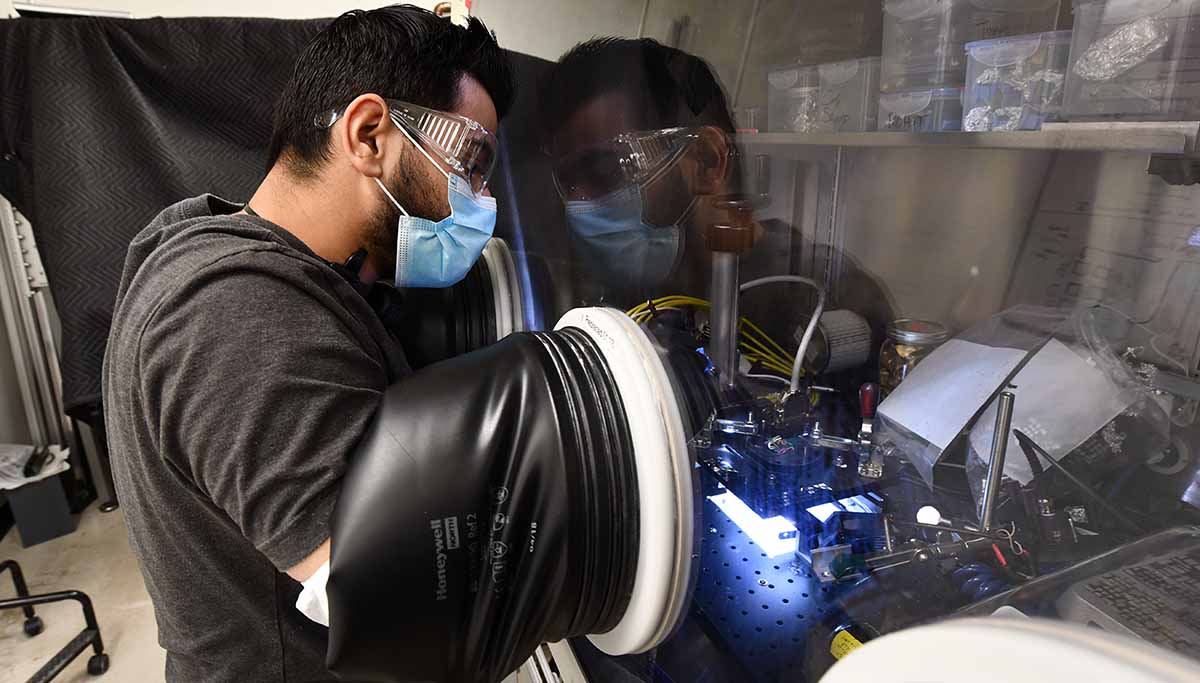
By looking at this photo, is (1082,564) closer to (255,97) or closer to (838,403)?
(838,403)

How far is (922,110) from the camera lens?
2.45 ft

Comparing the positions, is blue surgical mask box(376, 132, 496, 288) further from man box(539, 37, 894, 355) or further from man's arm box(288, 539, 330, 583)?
man's arm box(288, 539, 330, 583)

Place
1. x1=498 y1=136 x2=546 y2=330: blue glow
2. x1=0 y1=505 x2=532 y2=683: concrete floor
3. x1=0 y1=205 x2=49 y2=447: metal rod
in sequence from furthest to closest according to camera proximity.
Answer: x1=0 y1=205 x2=49 y2=447: metal rod → x1=0 y1=505 x2=532 y2=683: concrete floor → x1=498 y1=136 x2=546 y2=330: blue glow

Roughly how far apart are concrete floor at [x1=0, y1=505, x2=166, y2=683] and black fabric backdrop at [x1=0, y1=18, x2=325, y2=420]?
2.47 feet

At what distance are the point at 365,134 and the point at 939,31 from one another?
780 mm

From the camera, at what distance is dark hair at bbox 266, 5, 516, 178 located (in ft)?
3.24

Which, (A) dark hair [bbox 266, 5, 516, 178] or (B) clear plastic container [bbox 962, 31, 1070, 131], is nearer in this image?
(B) clear plastic container [bbox 962, 31, 1070, 131]

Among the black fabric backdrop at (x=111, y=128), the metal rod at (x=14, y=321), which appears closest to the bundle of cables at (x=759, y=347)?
the black fabric backdrop at (x=111, y=128)

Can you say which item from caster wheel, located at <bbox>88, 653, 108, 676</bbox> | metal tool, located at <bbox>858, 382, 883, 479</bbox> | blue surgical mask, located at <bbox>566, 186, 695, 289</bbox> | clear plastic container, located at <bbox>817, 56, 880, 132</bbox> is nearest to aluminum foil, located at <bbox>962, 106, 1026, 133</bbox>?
clear plastic container, located at <bbox>817, 56, 880, 132</bbox>

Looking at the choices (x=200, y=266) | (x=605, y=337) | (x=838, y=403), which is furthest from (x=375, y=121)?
(x=838, y=403)

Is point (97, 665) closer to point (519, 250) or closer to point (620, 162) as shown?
point (519, 250)

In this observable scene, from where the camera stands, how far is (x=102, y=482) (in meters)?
2.91

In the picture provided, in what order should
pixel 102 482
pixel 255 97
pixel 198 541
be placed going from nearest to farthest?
pixel 198 541 < pixel 255 97 < pixel 102 482

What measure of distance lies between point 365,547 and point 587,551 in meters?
0.20
